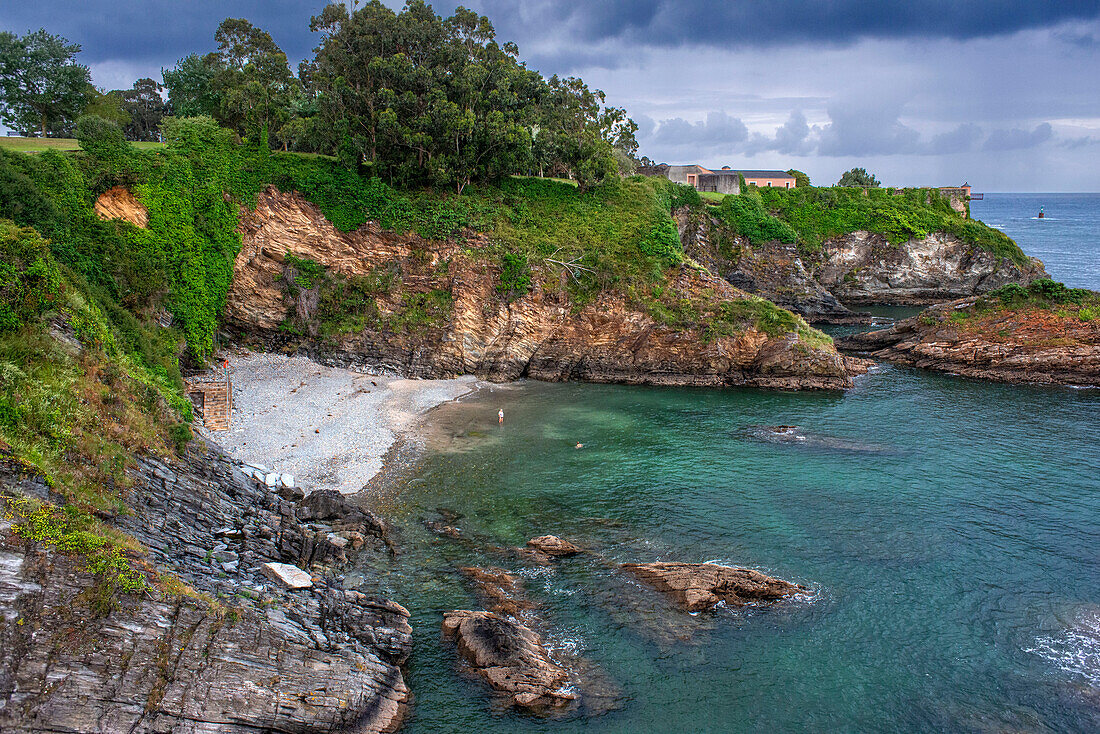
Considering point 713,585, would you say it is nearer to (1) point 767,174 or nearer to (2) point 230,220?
(2) point 230,220

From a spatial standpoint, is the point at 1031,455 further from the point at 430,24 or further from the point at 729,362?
the point at 430,24

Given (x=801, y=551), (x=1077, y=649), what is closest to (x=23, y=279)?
(x=801, y=551)

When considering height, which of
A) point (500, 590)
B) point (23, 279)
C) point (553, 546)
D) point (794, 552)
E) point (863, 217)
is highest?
point (863, 217)

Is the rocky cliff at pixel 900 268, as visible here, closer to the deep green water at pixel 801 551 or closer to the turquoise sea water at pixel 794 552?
the turquoise sea water at pixel 794 552

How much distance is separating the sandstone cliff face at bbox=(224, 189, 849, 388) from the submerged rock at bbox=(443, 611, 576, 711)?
973 inches

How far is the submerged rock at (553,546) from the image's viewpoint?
2150 cm

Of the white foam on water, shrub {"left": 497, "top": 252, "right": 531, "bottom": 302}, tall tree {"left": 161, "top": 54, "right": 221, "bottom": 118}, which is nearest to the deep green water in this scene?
the white foam on water

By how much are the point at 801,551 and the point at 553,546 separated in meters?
8.74

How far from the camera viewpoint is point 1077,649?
55.3 feet

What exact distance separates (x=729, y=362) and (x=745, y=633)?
2639 centimetres

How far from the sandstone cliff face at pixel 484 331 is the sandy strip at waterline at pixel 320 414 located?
2091 mm

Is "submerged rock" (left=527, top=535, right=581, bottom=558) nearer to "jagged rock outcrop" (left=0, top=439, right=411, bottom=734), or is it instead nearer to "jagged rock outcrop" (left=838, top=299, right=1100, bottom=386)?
"jagged rock outcrop" (left=0, top=439, right=411, bottom=734)

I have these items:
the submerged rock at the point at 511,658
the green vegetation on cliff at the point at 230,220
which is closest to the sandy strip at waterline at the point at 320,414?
the green vegetation on cliff at the point at 230,220

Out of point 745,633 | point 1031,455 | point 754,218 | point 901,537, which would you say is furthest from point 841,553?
point 754,218
